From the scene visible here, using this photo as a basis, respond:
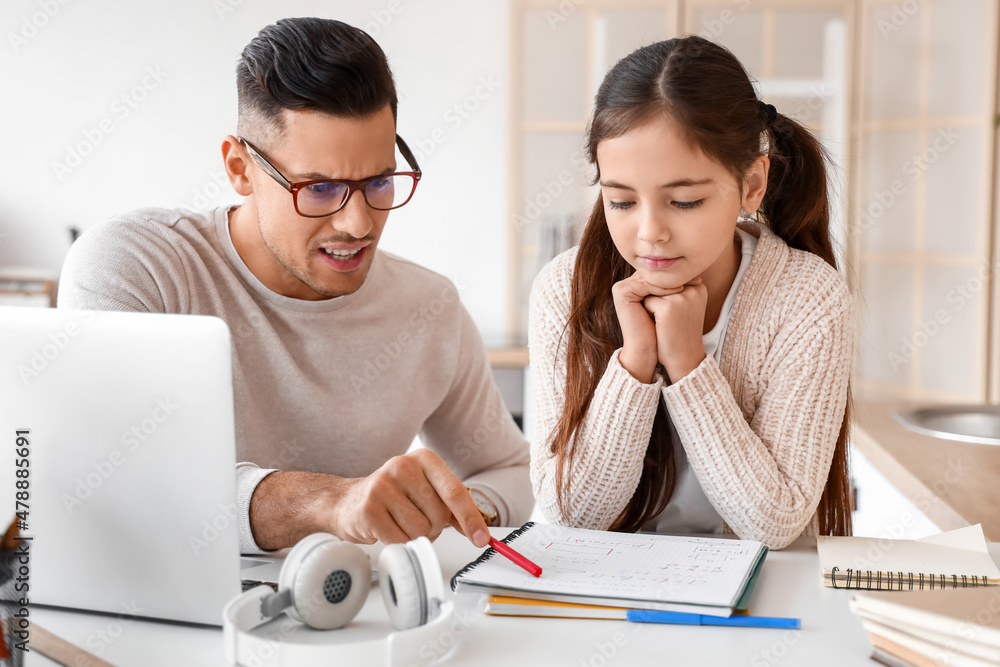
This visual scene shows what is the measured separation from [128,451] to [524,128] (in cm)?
270

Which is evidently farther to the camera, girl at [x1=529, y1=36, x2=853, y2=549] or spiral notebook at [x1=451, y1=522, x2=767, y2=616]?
girl at [x1=529, y1=36, x2=853, y2=549]

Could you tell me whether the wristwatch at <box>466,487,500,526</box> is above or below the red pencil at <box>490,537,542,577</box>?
below

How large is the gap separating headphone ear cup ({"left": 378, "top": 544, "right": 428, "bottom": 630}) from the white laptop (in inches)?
5.0

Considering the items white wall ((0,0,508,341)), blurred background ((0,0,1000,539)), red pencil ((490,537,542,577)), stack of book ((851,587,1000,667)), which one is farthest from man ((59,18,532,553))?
white wall ((0,0,508,341))

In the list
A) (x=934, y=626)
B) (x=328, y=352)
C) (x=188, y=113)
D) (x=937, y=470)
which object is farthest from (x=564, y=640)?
(x=188, y=113)

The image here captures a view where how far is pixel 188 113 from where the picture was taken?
11.5 feet

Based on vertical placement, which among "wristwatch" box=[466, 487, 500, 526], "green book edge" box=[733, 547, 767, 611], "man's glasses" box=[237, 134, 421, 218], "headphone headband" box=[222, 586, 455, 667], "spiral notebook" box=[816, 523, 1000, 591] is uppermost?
"man's glasses" box=[237, 134, 421, 218]

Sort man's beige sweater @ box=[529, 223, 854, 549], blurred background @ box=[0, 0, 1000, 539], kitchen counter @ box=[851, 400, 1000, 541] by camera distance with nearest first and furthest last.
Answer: man's beige sweater @ box=[529, 223, 854, 549]
kitchen counter @ box=[851, 400, 1000, 541]
blurred background @ box=[0, 0, 1000, 539]

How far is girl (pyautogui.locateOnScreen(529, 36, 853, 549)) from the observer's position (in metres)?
1.06

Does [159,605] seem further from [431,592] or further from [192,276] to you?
[192,276]

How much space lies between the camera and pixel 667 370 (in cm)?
110

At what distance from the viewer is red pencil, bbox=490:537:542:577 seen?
2.80 ft

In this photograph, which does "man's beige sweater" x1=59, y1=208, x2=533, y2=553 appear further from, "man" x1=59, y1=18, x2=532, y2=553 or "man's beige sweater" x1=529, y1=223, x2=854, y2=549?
"man's beige sweater" x1=529, y1=223, x2=854, y2=549

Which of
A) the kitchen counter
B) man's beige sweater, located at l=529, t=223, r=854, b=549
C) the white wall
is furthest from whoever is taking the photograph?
the white wall
